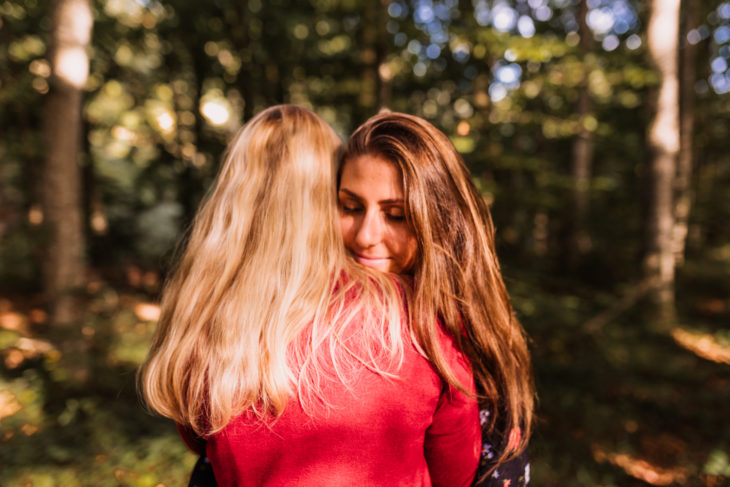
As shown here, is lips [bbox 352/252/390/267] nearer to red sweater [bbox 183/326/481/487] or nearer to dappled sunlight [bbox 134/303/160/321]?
red sweater [bbox 183/326/481/487]

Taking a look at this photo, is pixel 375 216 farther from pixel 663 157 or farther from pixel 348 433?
pixel 663 157

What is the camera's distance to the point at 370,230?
148 cm

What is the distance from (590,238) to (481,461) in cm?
1096

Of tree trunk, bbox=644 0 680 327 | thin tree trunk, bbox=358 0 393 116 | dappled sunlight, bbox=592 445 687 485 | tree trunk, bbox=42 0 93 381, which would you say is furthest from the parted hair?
tree trunk, bbox=644 0 680 327

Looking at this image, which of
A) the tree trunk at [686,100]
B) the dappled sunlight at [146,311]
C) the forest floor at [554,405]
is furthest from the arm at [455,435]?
the tree trunk at [686,100]

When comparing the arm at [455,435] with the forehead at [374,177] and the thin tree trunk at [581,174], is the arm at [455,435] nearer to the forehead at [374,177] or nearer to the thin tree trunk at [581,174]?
the forehead at [374,177]

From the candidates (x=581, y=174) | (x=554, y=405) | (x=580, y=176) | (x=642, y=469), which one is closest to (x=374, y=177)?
(x=642, y=469)

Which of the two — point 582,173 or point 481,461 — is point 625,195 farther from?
point 481,461

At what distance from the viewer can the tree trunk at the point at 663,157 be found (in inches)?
227

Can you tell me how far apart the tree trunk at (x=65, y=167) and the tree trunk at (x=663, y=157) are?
6654mm

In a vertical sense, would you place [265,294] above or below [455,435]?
above

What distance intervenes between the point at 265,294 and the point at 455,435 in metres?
0.72

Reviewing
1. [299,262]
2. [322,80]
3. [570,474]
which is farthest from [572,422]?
[322,80]

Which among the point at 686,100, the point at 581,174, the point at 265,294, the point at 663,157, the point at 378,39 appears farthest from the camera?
the point at 581,174
